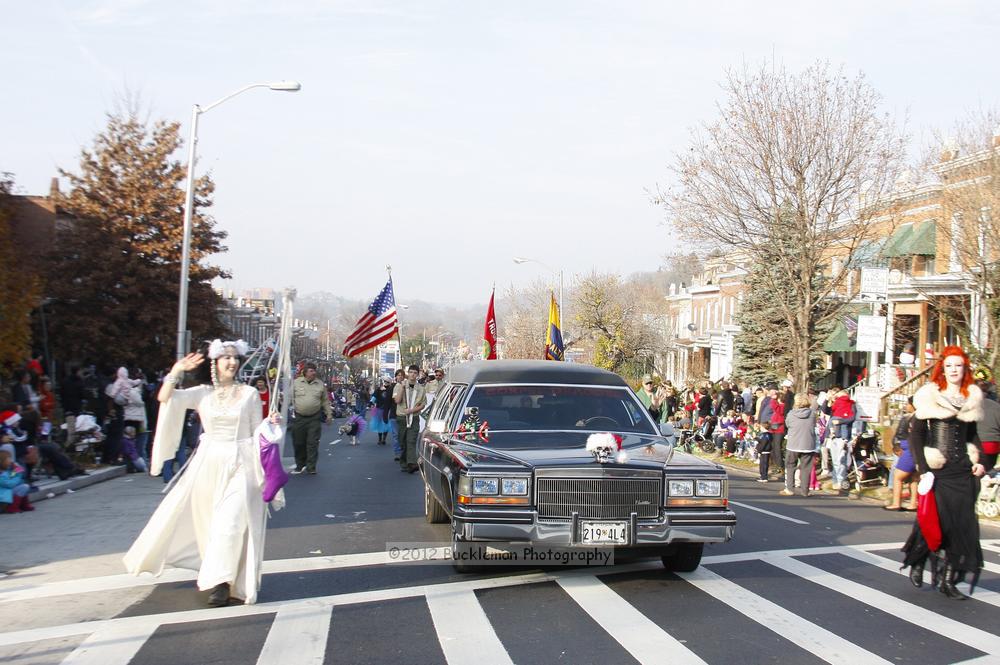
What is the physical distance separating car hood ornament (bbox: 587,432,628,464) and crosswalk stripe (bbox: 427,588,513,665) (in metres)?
1.47

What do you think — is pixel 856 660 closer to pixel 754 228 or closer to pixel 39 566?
pixel 39 566

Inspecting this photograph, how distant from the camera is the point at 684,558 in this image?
8.41m

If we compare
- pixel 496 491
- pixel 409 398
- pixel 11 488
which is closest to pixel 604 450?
pixel 496 491

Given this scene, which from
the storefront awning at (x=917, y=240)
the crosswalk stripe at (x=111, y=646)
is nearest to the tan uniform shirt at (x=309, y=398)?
the crosswalk stripe at (x=111, y=646)

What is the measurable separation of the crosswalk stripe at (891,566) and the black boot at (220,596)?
5699 millimetres

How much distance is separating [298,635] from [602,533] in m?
2.39

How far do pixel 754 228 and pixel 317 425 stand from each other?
12589 mm

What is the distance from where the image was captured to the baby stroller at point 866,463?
16.9 metres

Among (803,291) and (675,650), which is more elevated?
(803,291)

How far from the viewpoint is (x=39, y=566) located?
8742 millimetres

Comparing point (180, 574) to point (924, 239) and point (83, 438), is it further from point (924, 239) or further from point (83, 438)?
Result: point (924, 239)

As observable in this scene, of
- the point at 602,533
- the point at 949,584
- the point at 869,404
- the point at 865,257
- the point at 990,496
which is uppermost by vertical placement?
the point at 865,257

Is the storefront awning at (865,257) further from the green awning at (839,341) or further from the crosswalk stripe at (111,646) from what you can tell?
the crosswalk stripe at (111,646)

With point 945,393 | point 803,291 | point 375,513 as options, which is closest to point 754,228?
point 803,291
